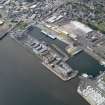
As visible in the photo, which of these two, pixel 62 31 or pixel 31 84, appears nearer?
pixel 31 84

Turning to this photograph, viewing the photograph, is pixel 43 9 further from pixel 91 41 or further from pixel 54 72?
pixel 54 72

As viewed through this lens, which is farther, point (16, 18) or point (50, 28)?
point (16, 18)

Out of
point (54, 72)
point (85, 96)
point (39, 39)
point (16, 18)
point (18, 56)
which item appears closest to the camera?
point (85, 96)

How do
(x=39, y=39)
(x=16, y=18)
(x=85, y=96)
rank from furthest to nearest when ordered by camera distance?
(x=16, y=18) < (x=39, y=39) < (x=85, y=96)

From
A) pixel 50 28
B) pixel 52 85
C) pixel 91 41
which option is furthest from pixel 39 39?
pixel 52 85

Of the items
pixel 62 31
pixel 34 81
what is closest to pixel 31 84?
pixel 34 81

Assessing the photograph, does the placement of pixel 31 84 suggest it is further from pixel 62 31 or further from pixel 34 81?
pixel 62 31
